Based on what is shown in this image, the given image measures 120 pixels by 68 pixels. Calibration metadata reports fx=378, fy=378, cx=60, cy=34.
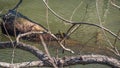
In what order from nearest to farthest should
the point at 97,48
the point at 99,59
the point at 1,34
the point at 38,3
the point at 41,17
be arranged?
1. the point at 99,59
2. the point at 97,48
3. the point at 1,34
4. the point at 41,17
5. the point at 38,3

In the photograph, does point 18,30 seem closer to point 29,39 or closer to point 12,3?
point 29,39

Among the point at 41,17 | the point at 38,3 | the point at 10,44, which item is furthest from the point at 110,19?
the point at 10,44

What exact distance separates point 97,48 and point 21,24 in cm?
175

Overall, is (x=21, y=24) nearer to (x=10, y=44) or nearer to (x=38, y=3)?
(x=38, y=3)

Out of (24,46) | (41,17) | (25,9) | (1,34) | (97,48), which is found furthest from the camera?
(25,9)

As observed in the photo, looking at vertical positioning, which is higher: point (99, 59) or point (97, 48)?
point (99, 59)

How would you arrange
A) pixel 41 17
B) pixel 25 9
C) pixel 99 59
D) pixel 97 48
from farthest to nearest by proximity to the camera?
1. pixel 25 9
2. pixel 41 17
3. pixel 97 48
4. pixel 99 59

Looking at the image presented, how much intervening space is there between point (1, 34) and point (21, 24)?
460 mm

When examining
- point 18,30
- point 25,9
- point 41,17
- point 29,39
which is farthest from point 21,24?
point 25,9

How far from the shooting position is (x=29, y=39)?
6906 mm

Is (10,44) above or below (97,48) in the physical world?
above

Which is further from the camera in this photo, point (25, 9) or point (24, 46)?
point (25, 9)

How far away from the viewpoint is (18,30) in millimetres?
7348

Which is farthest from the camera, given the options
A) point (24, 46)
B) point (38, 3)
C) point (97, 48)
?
point (38, 3)
